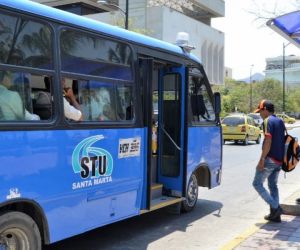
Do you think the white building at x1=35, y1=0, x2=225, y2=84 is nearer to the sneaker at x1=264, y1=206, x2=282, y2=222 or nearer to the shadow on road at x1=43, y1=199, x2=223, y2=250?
the shadow on road at x1=43, y1=199, x2=223, y2=250

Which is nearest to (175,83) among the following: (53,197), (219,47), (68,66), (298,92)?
(68,66)

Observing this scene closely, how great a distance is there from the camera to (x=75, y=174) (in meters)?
5.52

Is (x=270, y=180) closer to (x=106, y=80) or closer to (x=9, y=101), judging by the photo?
(x=106, y=80)

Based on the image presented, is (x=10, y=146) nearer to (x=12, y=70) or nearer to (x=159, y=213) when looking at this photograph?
(x=12, y=70)

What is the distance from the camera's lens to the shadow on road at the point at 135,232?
21.7 ft

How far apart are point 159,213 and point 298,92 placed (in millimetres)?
107091

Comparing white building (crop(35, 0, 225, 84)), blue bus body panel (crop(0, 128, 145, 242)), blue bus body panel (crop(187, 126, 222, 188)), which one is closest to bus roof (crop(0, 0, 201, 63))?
blue bus body panel (crop(0, 128, 145, 242))

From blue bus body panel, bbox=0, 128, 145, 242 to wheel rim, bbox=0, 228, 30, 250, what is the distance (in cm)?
32

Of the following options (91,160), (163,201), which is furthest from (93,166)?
(163,201)

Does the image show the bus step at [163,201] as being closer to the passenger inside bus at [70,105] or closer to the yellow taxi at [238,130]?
the passenger inside bus at [70,105]

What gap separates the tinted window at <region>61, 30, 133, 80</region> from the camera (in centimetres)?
557

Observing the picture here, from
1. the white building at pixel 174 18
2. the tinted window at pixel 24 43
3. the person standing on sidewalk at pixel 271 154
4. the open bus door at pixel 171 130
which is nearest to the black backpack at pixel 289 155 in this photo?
the person standing on sidewalk at pixel 271 154

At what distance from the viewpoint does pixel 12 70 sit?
4.85 m

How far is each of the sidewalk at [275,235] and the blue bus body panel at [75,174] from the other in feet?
4.76
